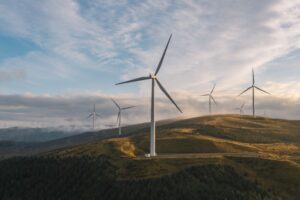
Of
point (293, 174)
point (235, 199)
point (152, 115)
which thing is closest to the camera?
point (235, 199)

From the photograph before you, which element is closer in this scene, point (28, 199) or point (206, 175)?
point (206, 175)

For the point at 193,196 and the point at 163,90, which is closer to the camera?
the point at 193,196

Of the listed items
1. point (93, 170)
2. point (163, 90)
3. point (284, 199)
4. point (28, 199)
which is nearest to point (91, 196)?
point (93, 170)

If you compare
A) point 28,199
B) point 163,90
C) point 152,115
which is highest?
point 163,90

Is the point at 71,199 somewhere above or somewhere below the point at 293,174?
below

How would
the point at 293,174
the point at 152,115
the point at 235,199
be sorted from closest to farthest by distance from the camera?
1. the point at 235,199
2. the point at 293,174
3. the point at 152,115

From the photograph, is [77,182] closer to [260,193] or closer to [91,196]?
[91,196]

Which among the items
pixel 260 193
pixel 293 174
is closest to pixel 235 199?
pixel 260 193

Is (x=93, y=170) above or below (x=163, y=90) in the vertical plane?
below

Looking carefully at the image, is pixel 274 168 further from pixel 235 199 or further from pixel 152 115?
pixel 152 115
